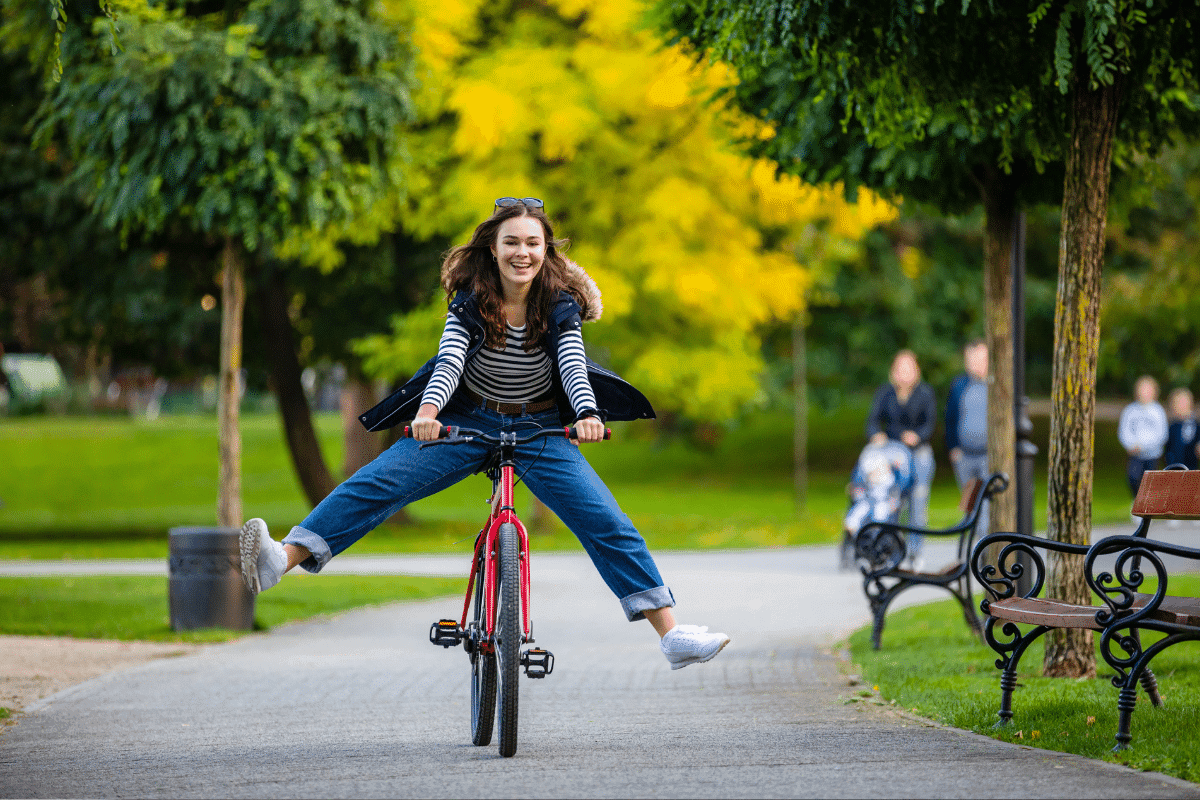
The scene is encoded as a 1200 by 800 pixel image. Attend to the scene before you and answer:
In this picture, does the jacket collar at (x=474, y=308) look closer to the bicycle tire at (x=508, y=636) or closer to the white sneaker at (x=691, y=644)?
the bicycle tire at (x=508, y=636)

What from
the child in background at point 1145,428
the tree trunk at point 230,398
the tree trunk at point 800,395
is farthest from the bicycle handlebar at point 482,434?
the tree trunk at point 800,395

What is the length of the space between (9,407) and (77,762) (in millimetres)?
49463

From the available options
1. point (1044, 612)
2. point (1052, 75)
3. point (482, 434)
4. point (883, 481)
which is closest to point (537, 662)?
point (482, 434)

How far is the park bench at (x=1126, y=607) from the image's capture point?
496 cm

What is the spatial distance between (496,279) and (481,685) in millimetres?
1535

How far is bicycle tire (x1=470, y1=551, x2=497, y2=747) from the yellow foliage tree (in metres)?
11.9

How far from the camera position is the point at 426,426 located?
16.5 ft

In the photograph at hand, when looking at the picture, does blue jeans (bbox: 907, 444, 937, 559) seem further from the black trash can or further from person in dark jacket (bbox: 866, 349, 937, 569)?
the black trash can

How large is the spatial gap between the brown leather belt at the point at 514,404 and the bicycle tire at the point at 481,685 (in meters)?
0.60

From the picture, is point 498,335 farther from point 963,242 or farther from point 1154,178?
point 963,242

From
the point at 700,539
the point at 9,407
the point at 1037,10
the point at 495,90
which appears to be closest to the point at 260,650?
the point at 1037,10

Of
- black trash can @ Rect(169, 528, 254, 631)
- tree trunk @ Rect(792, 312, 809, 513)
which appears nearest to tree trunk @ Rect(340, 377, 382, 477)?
tree trunk @ Rect(792, 312, 809, 513)

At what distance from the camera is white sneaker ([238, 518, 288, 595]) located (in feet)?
16.8

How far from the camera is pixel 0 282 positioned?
21.1 metres
